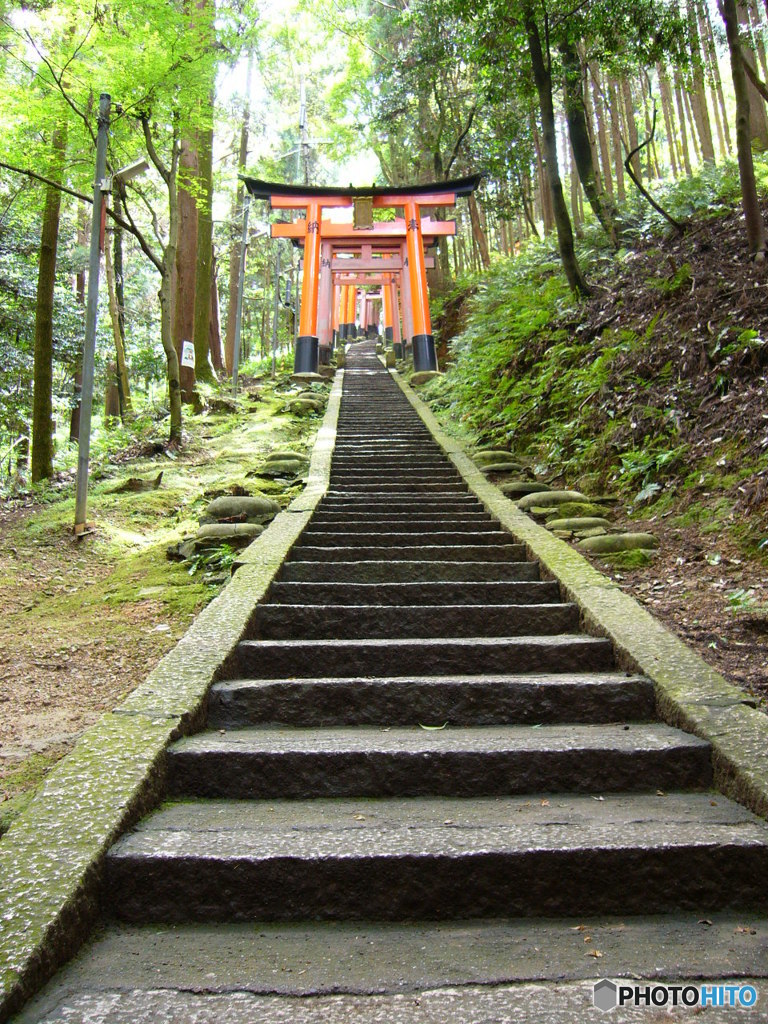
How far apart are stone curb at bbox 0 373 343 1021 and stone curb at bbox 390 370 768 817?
6.20 ft

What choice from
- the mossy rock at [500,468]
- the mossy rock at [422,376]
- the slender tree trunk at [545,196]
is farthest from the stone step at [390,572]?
the slender tree trunk at [545,196]

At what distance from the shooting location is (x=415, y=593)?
438 centimetres

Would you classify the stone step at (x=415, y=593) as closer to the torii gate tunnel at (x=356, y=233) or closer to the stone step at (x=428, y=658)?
the stone step at (x=428, y=658)

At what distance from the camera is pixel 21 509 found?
29.5 ft

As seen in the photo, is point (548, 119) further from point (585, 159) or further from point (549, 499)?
point (549, 499)

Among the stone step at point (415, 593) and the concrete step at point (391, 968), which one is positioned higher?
the stone step at point (415, 593)

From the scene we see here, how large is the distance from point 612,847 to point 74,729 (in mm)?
2320

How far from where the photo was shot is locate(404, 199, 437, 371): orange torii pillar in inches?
627

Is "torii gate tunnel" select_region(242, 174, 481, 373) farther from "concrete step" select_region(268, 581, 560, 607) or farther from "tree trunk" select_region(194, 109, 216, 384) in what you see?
"concrete step" select_region(268, 581, 560, 607)

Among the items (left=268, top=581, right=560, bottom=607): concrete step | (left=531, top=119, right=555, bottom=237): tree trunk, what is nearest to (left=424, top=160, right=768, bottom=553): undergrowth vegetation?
(left=268, top=581, right=560, bottom=607): concrete step

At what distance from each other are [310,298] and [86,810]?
15050 mm

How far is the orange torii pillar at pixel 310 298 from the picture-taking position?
53.6 feet

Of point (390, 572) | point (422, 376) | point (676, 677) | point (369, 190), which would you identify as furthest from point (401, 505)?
point (369, 190)

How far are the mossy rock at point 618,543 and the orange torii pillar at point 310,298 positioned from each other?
1213 cm
